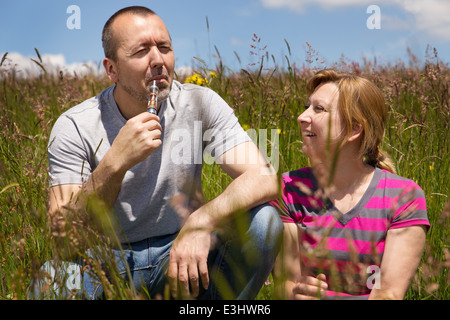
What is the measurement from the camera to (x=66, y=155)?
206 cm

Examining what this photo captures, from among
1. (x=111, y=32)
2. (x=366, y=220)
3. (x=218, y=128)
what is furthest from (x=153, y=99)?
(x=366, y=220)

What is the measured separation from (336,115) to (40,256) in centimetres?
143

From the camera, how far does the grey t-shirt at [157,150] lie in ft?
6.95

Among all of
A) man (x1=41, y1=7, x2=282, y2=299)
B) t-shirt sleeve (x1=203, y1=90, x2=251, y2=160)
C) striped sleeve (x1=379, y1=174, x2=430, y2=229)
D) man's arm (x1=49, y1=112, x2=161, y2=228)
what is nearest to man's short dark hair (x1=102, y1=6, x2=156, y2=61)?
man (x1=41, y1=7, x2=282, y2=299)

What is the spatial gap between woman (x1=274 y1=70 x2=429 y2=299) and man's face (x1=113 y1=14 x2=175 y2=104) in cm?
72

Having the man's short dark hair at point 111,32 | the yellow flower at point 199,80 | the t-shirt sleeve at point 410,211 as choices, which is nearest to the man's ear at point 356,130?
the t-shirt sleeve at point 410,211

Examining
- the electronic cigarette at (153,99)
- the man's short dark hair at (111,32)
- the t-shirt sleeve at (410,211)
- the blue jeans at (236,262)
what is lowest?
the blue jeans at (236,262)

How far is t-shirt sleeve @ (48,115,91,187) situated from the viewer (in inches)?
77.8

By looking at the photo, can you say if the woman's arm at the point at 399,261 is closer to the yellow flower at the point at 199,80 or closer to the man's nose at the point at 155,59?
the man's nose at the point at 155,59

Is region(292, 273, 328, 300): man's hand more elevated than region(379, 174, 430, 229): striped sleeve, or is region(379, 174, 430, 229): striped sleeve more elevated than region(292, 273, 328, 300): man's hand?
region(379, 174, 430, 229): striped sleeve

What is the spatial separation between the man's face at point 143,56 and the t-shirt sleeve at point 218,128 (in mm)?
240

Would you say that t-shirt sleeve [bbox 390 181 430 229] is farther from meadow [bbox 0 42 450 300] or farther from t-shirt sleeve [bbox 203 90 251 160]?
t-shirt sleeve [bbox 203 90 251 160]

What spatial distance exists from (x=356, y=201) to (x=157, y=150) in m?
0.99
